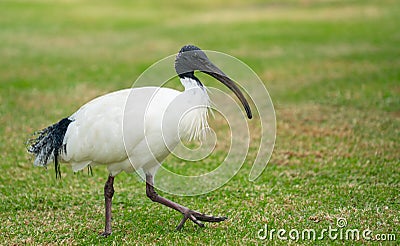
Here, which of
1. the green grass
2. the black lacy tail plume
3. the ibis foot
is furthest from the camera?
the green grass

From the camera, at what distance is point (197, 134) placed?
5867mm

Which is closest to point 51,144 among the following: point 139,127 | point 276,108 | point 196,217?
point 139,127

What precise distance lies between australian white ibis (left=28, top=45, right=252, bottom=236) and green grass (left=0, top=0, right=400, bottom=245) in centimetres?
70

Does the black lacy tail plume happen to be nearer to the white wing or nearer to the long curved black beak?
the white wing

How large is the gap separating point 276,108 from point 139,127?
259 inches

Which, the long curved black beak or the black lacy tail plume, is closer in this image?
the long curved black beak

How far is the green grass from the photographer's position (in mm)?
6316

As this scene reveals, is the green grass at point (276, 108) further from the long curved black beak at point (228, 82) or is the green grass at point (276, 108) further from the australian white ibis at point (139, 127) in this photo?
the long curved black beak at point (228, 82)

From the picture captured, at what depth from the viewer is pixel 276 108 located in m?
12.0

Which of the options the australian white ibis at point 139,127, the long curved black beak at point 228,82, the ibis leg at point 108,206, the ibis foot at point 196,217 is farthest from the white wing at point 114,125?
the ibis foot at point 196,217

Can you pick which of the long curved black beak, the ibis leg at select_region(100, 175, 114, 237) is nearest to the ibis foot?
the ibis leg at select_region(100, 175, 114, 237)

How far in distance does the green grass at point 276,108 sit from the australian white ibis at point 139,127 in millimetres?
704

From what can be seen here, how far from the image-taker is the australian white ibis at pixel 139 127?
5789 mm

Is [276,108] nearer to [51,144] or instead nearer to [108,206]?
[108,206]
